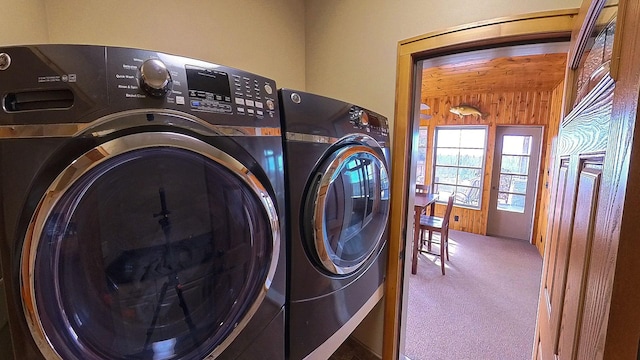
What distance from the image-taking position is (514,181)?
4496 millimetres

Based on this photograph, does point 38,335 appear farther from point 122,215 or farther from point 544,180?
point 544,180

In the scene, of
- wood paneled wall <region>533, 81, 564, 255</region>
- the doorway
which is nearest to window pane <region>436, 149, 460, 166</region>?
the doorway

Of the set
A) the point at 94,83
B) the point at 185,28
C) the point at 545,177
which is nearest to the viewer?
the point at 94,83

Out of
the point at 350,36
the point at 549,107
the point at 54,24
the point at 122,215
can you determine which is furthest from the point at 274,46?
the point at 549,107

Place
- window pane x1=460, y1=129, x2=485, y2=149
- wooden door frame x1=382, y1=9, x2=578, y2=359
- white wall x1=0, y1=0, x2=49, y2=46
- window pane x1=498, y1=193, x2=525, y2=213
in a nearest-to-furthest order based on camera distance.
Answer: white wall x1=0, y1=0, x2=49, y2=46
wooden door frame x1=382, y1=9, x2=578, y2=359
window pane x1=498, y1=193, x2=525, y2=213
window pane x1=460, y1=129, x2=485, y2=149

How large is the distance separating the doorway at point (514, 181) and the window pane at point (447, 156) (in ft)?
2.07

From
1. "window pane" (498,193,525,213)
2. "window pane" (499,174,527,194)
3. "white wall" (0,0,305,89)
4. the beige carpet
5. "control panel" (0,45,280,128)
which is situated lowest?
the beige carpet

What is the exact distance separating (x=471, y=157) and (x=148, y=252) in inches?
211

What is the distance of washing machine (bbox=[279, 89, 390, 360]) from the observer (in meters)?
0.86

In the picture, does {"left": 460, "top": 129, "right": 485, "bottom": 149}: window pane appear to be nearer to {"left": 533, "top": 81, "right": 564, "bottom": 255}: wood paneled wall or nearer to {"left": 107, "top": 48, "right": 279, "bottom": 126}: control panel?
{"left": 533, "top": 81, "right": 564, "bottom": 255}: wood paneled wall

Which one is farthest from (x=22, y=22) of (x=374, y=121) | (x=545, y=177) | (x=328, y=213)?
(x=545, y=177)

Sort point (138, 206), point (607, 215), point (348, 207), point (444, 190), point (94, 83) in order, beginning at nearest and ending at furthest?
point (607, 215), point (94, 83), point (138, 206), point (348, 207), point (444, 190)

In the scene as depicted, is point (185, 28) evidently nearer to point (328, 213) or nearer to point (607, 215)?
point (328, 213)

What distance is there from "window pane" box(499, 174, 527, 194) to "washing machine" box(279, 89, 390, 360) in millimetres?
4449
